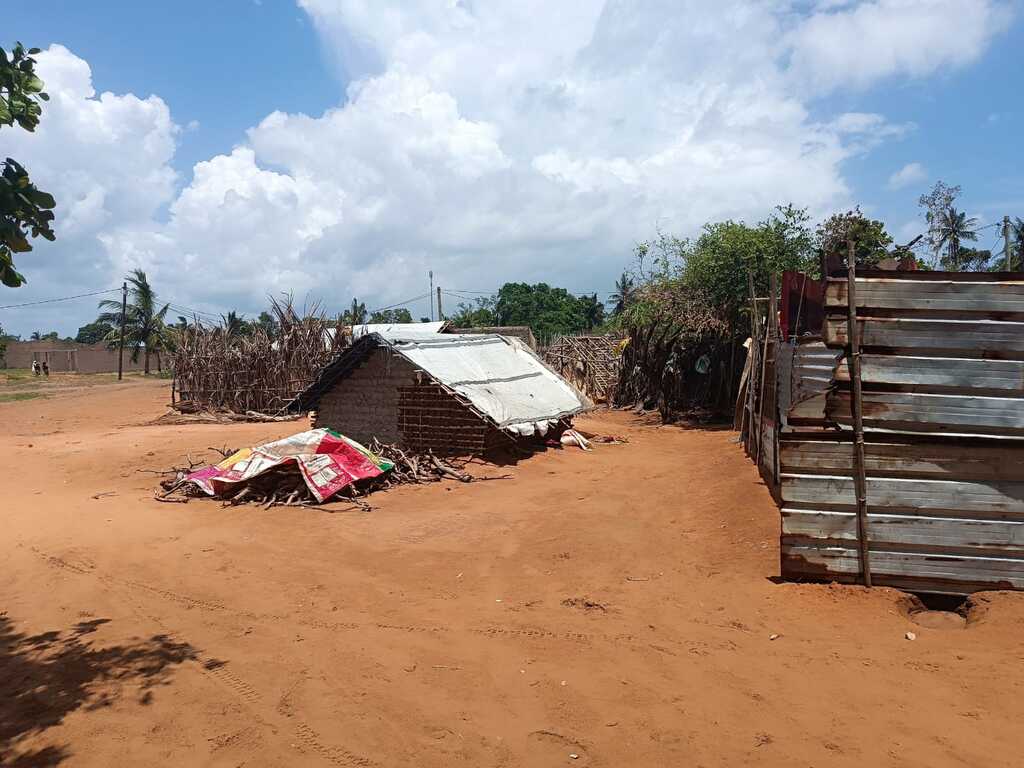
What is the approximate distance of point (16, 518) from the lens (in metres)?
8.86

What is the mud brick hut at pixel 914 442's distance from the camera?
4980 millimetres

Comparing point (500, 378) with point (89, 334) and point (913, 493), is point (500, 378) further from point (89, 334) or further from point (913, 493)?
point (89, 334)

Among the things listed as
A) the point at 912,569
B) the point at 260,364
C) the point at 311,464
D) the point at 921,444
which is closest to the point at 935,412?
the point at 921,444

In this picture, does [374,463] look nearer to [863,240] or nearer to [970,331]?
[970,331]

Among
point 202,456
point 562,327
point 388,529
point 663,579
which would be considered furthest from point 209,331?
point 562,327

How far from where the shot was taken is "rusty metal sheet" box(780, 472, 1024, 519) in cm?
498

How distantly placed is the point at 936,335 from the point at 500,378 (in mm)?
8668

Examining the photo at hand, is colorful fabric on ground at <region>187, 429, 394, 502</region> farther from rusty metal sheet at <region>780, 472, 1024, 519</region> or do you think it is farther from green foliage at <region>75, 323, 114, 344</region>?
green foliage at <region>75, 323, 114, 344</region>

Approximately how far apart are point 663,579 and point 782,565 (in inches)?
40.0

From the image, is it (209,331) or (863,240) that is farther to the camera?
(209,331)

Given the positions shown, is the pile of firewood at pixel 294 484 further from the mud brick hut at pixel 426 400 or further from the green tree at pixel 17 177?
the green tree at pixel 17 177

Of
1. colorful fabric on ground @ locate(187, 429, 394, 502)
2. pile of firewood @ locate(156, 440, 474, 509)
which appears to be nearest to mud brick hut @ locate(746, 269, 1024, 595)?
pile of firewood @ locate(156, 440, 474, 509)

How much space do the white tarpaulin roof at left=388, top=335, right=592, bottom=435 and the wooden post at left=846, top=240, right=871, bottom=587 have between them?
6.46 meters

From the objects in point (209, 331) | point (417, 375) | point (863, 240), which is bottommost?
point (417, 375)
